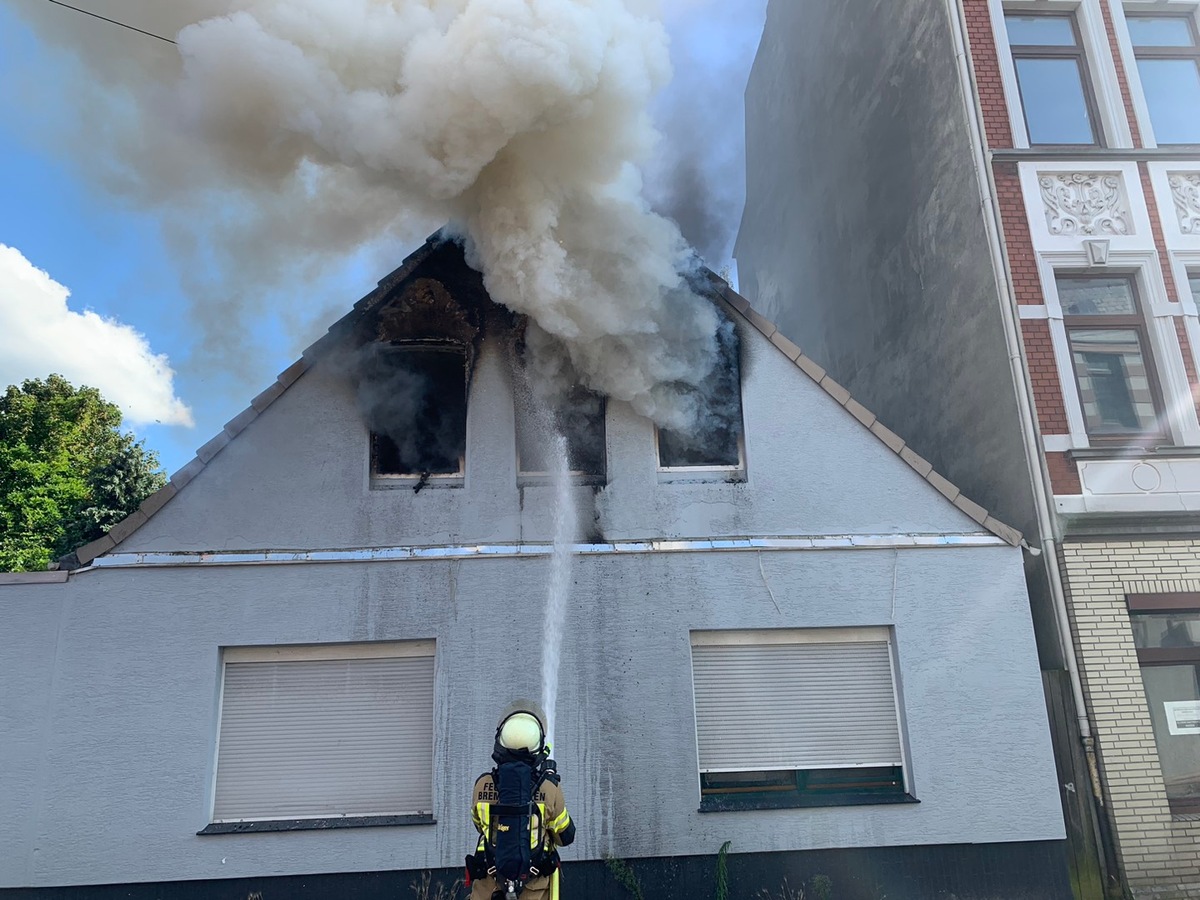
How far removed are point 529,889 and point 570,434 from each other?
405 centimetres

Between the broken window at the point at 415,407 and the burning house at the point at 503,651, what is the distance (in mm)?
28

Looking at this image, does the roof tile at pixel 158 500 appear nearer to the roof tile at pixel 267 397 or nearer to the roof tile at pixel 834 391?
the roof tile at pixel 267 397

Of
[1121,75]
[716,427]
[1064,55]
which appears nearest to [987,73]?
[1064,55]

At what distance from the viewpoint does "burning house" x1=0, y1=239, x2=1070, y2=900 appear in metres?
6.23

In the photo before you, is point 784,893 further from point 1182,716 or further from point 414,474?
point 414,474

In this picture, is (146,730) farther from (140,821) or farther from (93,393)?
(93,393)

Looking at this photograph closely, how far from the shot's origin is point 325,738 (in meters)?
6.59

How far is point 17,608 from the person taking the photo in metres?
6.36

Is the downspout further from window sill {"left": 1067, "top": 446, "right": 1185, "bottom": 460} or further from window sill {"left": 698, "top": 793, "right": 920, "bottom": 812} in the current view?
window sill {"left": 698, "top": 793, "right": 920, "bottom": 812}

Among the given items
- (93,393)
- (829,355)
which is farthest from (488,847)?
(93,393)

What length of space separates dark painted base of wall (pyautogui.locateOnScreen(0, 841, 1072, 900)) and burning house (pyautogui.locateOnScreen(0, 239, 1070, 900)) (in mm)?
25

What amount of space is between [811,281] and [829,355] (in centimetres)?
154

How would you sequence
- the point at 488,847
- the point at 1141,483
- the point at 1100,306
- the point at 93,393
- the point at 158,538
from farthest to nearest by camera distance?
the point at 93,393 < the point at 1100,306 < the point at 1141,483 < the point at 158,538 < the point at 488,847

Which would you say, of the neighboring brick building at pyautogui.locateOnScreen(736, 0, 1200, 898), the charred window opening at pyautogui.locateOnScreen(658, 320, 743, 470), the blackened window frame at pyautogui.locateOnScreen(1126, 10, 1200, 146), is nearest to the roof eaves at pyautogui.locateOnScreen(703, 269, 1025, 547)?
the charred window opening at pyautogui.locateOnScreen(658, 320, 743, 470)
